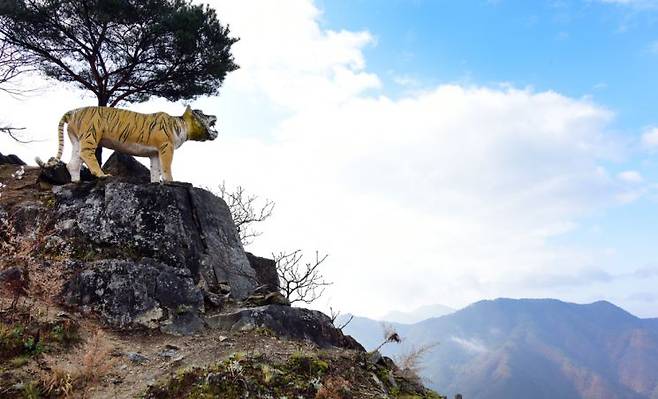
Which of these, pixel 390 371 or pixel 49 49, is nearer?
pixel 390 371

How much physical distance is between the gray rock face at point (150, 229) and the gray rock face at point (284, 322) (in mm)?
1771

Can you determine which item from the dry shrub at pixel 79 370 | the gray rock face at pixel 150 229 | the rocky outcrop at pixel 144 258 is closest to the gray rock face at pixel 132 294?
the rocky outcrop at pixel 144 258

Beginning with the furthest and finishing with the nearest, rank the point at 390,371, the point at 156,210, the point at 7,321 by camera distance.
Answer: the point at 156,210, the point at 390,371, the point at 7,321

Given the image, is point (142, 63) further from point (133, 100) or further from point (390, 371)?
point (390, 371)

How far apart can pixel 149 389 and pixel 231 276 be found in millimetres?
5612

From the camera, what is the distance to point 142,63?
18172 mm

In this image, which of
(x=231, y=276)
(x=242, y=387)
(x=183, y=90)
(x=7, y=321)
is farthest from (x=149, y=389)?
(x=183, y=90)

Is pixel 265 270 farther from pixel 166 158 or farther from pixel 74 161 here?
pixel 74 161

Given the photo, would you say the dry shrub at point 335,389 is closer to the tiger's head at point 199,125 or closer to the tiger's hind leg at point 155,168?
the tiger's hind leg at point 155,168

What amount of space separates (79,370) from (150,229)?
495 centimetres

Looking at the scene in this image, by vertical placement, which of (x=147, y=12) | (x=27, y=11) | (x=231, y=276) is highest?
(x=147, y=12)

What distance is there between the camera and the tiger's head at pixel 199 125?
563 inches

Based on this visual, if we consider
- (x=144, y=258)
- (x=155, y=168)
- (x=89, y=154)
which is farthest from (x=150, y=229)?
(x=89, y=154)

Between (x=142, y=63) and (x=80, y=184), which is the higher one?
(x=142, y=63)
